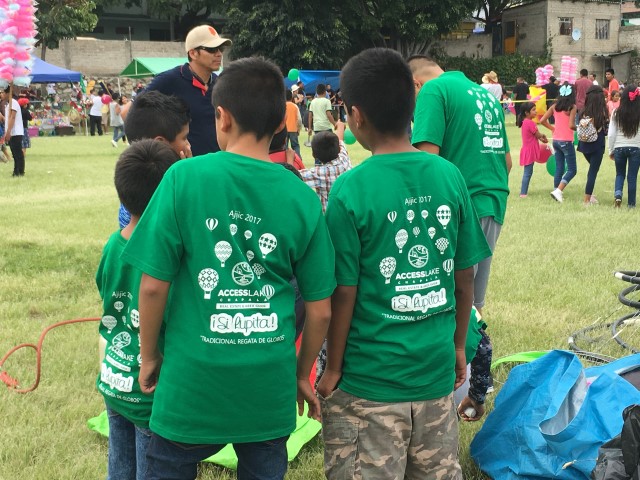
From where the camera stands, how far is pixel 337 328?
7.02ft

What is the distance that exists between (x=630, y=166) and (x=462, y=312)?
7882mm

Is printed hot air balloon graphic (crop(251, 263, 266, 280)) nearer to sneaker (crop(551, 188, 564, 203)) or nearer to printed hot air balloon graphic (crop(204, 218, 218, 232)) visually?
printed hot air balloon graphic (crop(204, 218, 218, 232))

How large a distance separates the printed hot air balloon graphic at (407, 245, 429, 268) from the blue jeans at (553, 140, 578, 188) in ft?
28.4

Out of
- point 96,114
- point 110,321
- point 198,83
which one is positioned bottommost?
point 110,321

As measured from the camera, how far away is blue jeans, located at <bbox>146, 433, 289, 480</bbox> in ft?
6.38

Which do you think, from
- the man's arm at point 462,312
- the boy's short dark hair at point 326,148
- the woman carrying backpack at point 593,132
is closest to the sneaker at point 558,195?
the woman carrying backpack at point 593,132

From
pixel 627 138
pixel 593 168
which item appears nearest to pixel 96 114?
pixel 593 168

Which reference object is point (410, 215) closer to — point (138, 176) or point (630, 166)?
point (138, 176)

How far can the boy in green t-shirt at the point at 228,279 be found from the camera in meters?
1.83

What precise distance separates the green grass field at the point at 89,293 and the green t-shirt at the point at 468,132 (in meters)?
1.12

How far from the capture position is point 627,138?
A: 9.15 metres

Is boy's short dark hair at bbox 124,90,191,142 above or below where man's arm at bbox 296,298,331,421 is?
above

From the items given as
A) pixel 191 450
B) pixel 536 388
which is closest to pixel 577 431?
pixel 536 388

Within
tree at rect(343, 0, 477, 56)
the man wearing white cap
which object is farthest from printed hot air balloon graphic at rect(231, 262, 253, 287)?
tree at rect(343, 0, 477, 56)
